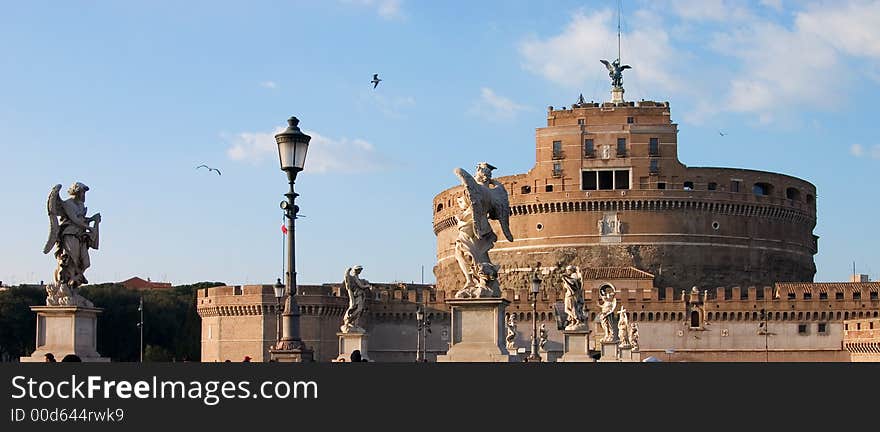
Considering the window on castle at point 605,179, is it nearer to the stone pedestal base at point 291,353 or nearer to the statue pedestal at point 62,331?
the stone pedestal base at point 291,353

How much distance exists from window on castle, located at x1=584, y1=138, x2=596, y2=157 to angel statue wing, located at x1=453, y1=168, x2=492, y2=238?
76.0 m

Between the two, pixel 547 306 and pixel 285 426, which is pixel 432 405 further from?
pixel 547 306

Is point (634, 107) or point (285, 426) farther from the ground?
point (634, 107)

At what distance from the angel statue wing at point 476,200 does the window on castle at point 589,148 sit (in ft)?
250

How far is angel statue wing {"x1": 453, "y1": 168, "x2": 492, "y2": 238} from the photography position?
1894 centimetres

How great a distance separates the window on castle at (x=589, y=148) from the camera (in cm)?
9462

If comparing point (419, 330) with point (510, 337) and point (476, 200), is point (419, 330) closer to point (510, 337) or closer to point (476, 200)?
point (510, 337)

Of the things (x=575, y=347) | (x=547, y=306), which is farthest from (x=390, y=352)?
(x=575, y=347)

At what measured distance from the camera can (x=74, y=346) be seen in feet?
62.3

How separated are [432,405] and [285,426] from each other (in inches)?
57.6

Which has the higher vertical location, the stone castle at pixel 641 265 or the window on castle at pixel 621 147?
the window on castle at pixel 621 147

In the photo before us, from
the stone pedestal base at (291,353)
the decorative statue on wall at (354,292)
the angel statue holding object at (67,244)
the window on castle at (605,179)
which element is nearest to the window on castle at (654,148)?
the window on castle at (605,179)

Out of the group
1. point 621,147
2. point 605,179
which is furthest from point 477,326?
point 605,179

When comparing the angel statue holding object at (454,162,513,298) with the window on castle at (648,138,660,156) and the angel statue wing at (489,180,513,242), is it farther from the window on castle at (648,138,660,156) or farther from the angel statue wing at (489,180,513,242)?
the window on castle at (648,138,660,156)
